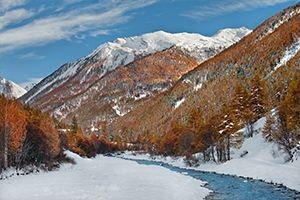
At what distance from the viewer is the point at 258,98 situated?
54.4m

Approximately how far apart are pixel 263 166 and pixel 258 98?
1107 inches

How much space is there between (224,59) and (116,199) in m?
192

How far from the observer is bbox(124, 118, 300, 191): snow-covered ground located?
2497cm

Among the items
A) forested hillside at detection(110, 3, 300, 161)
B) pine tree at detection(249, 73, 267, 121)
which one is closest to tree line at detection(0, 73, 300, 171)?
pine tree at detection(249, 73, 267, 121)

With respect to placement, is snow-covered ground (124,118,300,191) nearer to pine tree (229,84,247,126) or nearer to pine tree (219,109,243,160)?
pine tree (219,109,243,160)

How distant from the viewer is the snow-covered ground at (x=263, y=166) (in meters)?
25.0

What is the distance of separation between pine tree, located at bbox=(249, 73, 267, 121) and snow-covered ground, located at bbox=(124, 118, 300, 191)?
6647 mm

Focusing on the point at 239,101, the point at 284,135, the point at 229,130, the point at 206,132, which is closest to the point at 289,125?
the point at 284,135

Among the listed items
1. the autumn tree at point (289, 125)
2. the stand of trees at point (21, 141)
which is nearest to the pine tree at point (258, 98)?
the autumn tree at point (289, 125)

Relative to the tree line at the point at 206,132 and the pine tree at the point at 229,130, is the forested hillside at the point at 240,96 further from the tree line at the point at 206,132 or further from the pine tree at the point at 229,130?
the tree line at the point at 206,132

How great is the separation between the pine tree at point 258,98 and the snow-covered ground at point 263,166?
665cm

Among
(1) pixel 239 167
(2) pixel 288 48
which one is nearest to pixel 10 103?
(1) pixel 239 167

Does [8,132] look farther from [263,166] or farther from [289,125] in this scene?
[289,125]

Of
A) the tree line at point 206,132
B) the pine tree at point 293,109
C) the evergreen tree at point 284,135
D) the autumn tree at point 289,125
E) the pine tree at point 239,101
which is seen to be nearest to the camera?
the tree line at point 206,132
